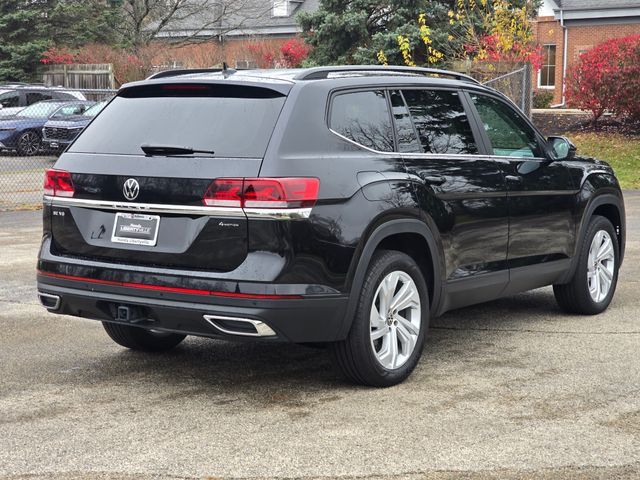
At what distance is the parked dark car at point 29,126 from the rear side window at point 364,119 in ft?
72.1

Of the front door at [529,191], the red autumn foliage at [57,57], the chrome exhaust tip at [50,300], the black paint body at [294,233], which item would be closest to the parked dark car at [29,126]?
the red autumn foliage at [57,57]

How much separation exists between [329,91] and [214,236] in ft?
3.58

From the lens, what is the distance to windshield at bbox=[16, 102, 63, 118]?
28.1m

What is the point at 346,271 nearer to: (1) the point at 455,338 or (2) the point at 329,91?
(2) the point at 329,91

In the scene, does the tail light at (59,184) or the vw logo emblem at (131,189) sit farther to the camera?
the tail light at (59,184)

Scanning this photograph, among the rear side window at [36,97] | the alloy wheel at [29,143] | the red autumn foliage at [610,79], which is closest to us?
the red autumn foliage at [610,79]

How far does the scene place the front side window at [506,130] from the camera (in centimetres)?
723

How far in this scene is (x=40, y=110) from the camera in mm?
28281

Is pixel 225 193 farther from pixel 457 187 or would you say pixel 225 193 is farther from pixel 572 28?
pixel 572 28

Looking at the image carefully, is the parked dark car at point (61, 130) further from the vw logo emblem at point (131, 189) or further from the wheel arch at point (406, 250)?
the vw logo emblem at point (131, 189)

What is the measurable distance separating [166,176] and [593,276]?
383cm

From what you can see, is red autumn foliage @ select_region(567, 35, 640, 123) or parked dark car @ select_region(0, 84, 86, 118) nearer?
red autumn foliage @ select_region(567, 35, 640, 123)

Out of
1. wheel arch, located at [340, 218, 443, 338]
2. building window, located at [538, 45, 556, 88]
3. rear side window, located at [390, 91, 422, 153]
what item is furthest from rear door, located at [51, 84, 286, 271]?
building window, located at [538, 45, 556, 88]

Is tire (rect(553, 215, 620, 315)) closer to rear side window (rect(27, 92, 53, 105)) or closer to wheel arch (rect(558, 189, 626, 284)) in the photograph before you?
wheel arch (rect(558, 189, 626, 284))
